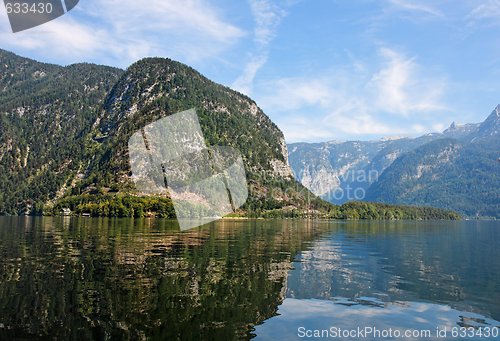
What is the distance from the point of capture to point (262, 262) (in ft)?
167

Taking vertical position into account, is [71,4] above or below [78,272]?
above

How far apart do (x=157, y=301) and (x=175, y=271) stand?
41.8 ft

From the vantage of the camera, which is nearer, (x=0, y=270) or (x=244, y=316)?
(x=244, y=316)

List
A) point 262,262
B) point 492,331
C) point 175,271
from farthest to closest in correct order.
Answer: point 262,262, point 175,271, point 492,331

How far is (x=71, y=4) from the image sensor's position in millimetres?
23875

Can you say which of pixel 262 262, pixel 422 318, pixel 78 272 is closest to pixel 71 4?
pixel 78 272

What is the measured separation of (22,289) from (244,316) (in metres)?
16.5

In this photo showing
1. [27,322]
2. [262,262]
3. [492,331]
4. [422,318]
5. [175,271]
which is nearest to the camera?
[27,322]

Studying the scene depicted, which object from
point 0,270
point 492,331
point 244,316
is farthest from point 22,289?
point 492,331

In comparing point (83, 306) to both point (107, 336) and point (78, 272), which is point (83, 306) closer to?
point (107, 336)

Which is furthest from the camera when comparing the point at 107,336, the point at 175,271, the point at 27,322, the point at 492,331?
the point at 175,271

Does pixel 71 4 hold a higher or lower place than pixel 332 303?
higher

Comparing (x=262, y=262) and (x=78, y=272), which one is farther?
(x=262, y=262)

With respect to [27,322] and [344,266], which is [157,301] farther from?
[344,266]
